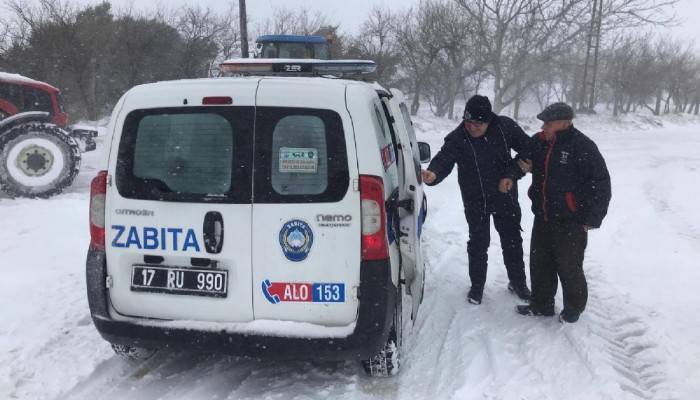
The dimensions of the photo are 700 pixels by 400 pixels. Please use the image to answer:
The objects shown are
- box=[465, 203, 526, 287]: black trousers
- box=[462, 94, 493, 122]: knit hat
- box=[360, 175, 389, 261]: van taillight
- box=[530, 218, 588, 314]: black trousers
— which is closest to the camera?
box=[360, 175, 389, 261]: van taillight

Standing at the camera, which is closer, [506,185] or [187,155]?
[187,155]

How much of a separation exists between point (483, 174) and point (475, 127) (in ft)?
1.30

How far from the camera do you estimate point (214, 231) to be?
2.98 m

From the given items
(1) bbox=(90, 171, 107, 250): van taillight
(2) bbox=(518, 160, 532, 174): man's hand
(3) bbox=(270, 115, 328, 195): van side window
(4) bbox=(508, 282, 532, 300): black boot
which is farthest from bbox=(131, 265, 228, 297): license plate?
(4) bbox=(508, 282, 532, 300): black boot

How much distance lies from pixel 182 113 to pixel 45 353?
2.00 metres

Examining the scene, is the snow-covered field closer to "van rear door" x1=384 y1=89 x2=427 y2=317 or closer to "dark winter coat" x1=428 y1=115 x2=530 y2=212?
"van rear door" x1=384 y1=89 x2=427 y2=317

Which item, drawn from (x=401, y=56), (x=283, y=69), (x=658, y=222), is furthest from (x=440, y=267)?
(x=401, y=56)

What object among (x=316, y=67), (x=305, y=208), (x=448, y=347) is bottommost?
(x=448, y=347)

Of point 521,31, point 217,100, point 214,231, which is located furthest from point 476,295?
point 521,31

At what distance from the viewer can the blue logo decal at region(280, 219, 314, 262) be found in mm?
2932

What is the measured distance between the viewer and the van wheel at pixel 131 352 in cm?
350

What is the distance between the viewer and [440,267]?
18.7 ft

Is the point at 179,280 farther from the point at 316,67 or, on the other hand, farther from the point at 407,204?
the point at 316,67

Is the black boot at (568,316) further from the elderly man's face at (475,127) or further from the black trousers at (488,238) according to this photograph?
the elderly man's face at (475,127)
